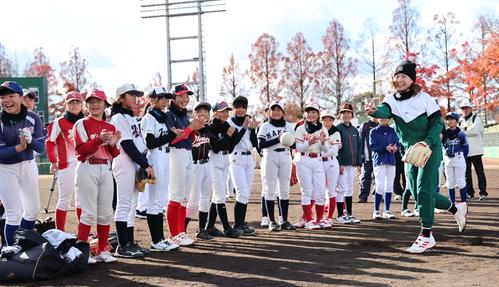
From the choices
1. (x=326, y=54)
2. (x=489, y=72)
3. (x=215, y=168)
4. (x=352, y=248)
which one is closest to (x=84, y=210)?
(x=215, y=168)

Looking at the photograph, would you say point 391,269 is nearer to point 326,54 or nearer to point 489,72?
point 489,72

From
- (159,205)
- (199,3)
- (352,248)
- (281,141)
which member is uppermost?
(199,3)

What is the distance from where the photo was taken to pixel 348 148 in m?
11.4

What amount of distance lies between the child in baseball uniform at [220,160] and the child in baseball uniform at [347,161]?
2430 mm

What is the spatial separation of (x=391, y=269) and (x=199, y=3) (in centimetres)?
3625

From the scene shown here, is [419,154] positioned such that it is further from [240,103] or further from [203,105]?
[240,103]

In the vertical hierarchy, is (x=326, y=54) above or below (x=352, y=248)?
above

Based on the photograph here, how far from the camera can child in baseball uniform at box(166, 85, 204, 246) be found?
8.45m

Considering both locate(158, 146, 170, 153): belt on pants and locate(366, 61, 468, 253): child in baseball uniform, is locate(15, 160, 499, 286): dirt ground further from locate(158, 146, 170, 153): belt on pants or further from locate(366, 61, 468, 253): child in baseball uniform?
locate(158, 146, 170, 153): belt on pants

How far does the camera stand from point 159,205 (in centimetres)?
822

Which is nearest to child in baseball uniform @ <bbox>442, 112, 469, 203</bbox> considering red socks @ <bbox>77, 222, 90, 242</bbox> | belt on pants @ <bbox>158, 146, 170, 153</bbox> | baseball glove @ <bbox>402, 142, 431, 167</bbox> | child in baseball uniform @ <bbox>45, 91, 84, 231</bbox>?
baseball glove @ <bbox>402, 142, 431, 167</bbox>

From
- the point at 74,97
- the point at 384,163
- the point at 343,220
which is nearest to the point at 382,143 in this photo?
the point at 384,163

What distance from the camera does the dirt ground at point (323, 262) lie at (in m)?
6.05

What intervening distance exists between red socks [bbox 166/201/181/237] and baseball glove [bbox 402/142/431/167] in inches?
131
